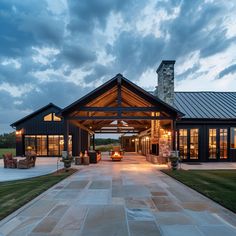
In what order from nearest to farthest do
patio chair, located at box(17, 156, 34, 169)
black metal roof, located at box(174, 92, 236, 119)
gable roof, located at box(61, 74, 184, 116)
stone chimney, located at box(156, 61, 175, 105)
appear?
gable roof, located at box(61, 74, 184, 116), patio chair, located at box(17, 156, 34, 169), stone chimney, located at box(156, 61, 175, 105), black metal roof, located at box(174, 92, 236, 119)

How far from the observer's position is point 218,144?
58.1 ft

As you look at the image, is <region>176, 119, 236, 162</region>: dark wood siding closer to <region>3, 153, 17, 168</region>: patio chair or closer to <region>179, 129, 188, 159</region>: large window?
<region>179, 129, 188, 159</region>: large window

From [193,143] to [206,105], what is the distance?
14.1 ft

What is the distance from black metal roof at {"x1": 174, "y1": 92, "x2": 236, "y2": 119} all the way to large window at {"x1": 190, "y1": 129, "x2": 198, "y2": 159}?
1.16 meters

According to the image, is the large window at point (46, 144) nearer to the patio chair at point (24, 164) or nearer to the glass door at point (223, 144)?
the patio chair at point (24, 164)

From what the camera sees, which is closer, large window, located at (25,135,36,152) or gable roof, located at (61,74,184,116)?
gable roof, located at (61,74,184,116)

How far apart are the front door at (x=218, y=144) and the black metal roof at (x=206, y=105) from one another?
3.83ft

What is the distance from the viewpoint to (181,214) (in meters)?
5.24

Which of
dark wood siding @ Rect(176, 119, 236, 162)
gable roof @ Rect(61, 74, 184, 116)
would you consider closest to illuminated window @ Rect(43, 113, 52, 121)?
gable roof @ Rect(61, 74, 184, 116)

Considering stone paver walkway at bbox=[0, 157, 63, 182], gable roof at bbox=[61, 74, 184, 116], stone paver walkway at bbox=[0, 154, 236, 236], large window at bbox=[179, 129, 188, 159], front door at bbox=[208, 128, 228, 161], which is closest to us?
stone paver walkway at bbox=[0, 154, 236, 236]

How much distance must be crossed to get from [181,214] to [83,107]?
32.3ft

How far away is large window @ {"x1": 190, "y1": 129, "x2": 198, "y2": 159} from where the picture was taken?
1759 cm

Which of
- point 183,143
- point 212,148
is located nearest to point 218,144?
point 212,148

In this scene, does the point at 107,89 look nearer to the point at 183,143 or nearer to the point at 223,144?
the point at 183,143
